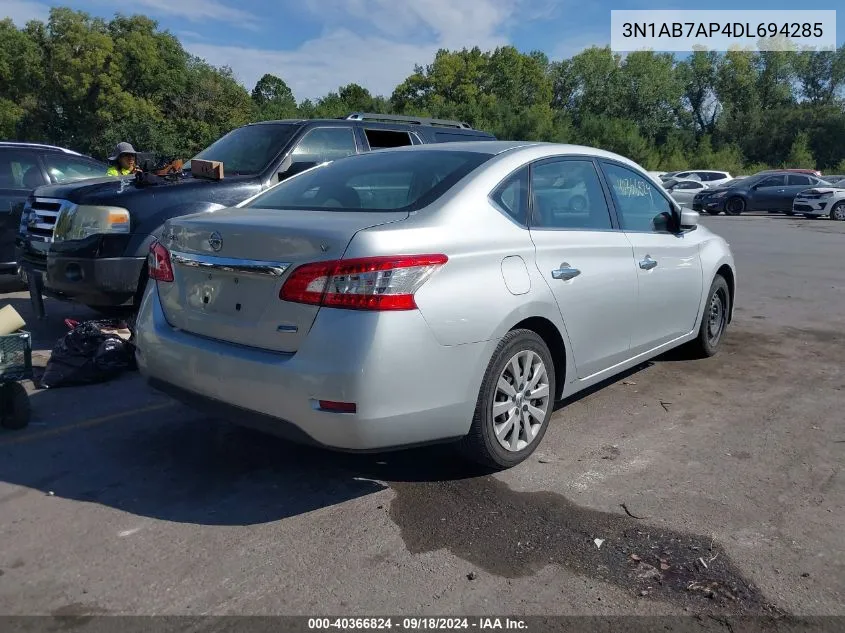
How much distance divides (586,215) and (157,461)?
287 centimetres

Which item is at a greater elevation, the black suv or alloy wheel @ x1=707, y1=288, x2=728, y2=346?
the black suv

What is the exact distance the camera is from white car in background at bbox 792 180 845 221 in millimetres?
24984

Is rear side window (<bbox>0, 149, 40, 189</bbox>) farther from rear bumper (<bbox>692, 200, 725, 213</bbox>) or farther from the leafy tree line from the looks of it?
the leafy tree line

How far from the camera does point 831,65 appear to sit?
70.6 metres

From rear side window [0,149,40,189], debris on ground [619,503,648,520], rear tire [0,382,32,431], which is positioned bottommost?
debris on ground [619,503,648,520]

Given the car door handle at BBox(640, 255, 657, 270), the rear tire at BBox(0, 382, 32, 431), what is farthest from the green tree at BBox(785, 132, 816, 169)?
the rear tire at BBox(0, 382, 32, 431)

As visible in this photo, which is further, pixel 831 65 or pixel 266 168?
pixel 831 65

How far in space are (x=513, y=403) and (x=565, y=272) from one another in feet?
2.61

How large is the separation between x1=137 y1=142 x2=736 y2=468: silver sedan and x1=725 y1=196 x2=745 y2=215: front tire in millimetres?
25478

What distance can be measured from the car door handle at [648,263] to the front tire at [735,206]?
83.0ft

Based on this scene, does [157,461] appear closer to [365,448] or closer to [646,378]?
[365,448]

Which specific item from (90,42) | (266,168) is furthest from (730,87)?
(266,168)

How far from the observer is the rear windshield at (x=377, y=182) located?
393 centimetres

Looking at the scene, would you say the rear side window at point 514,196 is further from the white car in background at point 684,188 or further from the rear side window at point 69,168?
the white car in background at point 684,188
